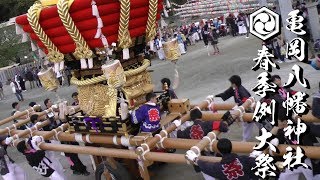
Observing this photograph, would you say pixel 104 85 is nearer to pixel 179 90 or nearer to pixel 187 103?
pixel 187 103

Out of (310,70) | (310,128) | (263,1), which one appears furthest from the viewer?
(263,1)

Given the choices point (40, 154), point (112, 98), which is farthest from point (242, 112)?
point (40, 154)

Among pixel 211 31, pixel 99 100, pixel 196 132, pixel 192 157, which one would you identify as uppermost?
pixel 99 100

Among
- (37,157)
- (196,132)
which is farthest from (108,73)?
(37,157)

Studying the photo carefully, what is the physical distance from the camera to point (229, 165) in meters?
4.54

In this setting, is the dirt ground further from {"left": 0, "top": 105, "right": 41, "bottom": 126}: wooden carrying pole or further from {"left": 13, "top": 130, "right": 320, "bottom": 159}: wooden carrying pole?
{"left": 13, "top": 130, "right": 320, "bottom": 159}: wooden carrying pole

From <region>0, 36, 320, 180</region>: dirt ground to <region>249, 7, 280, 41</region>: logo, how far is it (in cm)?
296

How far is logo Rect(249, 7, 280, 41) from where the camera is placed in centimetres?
533

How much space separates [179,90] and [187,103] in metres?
7.12

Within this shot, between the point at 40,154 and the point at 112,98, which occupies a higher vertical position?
the point at 112,98

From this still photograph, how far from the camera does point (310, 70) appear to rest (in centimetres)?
1167

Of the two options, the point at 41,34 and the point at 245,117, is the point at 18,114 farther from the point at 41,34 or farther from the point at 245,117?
the point at 245,117

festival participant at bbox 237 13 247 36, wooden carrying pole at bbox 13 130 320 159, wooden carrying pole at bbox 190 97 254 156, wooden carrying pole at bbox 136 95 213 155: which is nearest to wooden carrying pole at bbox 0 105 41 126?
wooden carrying pole at bbox 13 130 320 159

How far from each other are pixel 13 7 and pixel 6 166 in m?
32.6
